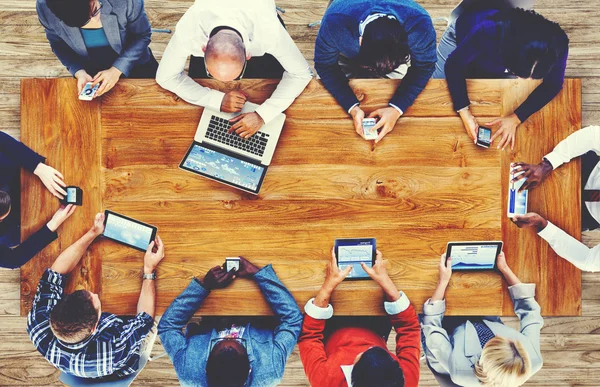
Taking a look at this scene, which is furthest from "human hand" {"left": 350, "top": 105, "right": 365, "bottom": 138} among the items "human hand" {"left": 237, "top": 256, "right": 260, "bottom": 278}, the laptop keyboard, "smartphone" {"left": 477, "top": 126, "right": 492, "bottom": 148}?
"human hand" {"left": 237, "top": 256, "right": 260, "bottom": 278}

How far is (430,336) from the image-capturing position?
195 cm

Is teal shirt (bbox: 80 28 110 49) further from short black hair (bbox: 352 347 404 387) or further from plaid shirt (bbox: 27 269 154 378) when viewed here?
short black hair (bbox: 352 347 404 387)

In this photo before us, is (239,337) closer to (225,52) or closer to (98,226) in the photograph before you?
(98,226)

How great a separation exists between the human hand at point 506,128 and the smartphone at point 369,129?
1.63 feet

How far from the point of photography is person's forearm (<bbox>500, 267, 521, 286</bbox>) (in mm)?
1881

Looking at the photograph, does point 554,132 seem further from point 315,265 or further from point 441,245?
point 315,265

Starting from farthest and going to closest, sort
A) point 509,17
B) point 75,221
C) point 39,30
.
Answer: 1. point 39,30
2. point 75,221
3. point 509,17

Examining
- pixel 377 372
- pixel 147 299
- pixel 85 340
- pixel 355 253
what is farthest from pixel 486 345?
pixel 85 340

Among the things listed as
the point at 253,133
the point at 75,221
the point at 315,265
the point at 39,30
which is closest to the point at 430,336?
the point at 315,265

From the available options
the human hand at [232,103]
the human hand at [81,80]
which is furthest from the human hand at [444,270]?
the human hand at [81,80]

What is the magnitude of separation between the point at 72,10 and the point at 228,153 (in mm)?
790

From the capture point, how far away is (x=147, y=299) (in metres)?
1.88

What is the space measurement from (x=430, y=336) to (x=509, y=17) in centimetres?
138

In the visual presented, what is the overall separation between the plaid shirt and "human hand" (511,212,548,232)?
1.63m
